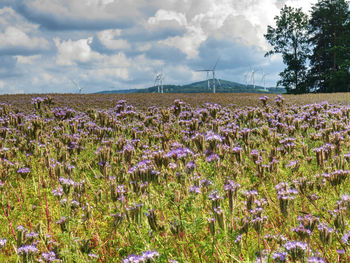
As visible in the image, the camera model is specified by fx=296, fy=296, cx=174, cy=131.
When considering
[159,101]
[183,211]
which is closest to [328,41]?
[159,101]

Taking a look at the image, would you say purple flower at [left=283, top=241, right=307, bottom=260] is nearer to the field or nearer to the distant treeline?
the field

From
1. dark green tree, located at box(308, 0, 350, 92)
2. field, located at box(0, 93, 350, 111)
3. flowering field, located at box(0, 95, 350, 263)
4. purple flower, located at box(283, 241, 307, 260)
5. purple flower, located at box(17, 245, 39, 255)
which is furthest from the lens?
dark green tree, located at box(308, 0, 350, 92)

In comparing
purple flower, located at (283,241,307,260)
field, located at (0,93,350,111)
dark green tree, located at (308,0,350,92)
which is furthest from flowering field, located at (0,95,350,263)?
dark green tree, located at (308,0,350,92)

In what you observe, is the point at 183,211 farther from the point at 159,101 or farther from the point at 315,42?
the point at 315,42

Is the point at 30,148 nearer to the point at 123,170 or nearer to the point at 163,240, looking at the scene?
the point at 123,170

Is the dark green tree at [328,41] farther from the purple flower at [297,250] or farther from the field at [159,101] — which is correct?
the purple flower at [297,250]

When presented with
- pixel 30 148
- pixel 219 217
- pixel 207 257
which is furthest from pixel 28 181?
pixel 219 217

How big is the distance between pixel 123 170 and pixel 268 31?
226ft

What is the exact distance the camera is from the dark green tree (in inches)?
2190

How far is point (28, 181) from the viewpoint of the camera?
23.4 ft

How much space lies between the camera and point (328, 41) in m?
61.0

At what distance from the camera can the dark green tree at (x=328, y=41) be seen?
182 feet

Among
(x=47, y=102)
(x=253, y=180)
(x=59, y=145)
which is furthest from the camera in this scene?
(x=47, y=102)

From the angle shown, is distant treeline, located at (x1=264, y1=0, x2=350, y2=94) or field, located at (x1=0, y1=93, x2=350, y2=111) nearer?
field, located at (x1=0, y1=93, x2=350, y2=111)
